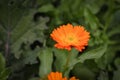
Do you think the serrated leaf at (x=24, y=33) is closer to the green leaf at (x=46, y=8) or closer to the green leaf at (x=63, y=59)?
the green leaf at (x=63, y=59)

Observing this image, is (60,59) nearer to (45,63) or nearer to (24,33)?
(45,63)

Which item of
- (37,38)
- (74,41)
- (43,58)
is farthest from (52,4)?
(74,41)

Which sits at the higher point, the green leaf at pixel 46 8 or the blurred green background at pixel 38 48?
the green leaf at pixel 46 8

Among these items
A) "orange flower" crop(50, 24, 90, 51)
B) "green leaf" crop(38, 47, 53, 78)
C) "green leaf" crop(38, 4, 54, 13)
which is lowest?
"green leaf" crop(38, 47, 53, 78)

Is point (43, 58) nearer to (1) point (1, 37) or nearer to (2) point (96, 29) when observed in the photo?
(1) point (1, 37)

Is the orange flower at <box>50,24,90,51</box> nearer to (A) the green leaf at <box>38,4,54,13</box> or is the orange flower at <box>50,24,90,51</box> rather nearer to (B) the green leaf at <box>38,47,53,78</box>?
(B) the green leaf at <box>38,47,53,78</box>

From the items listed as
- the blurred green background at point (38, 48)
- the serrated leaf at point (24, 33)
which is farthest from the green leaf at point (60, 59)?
the serrated leaf at point (24, 33)

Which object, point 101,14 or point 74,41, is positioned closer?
point 74,41

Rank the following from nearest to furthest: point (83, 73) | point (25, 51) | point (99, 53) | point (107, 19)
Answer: point (99, 53), point (25, 51), point (83, 73), point (107, 19)

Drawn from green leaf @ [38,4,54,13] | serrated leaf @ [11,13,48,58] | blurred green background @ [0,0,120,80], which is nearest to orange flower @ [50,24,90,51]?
blurred green background @ [0,0,120,80]
